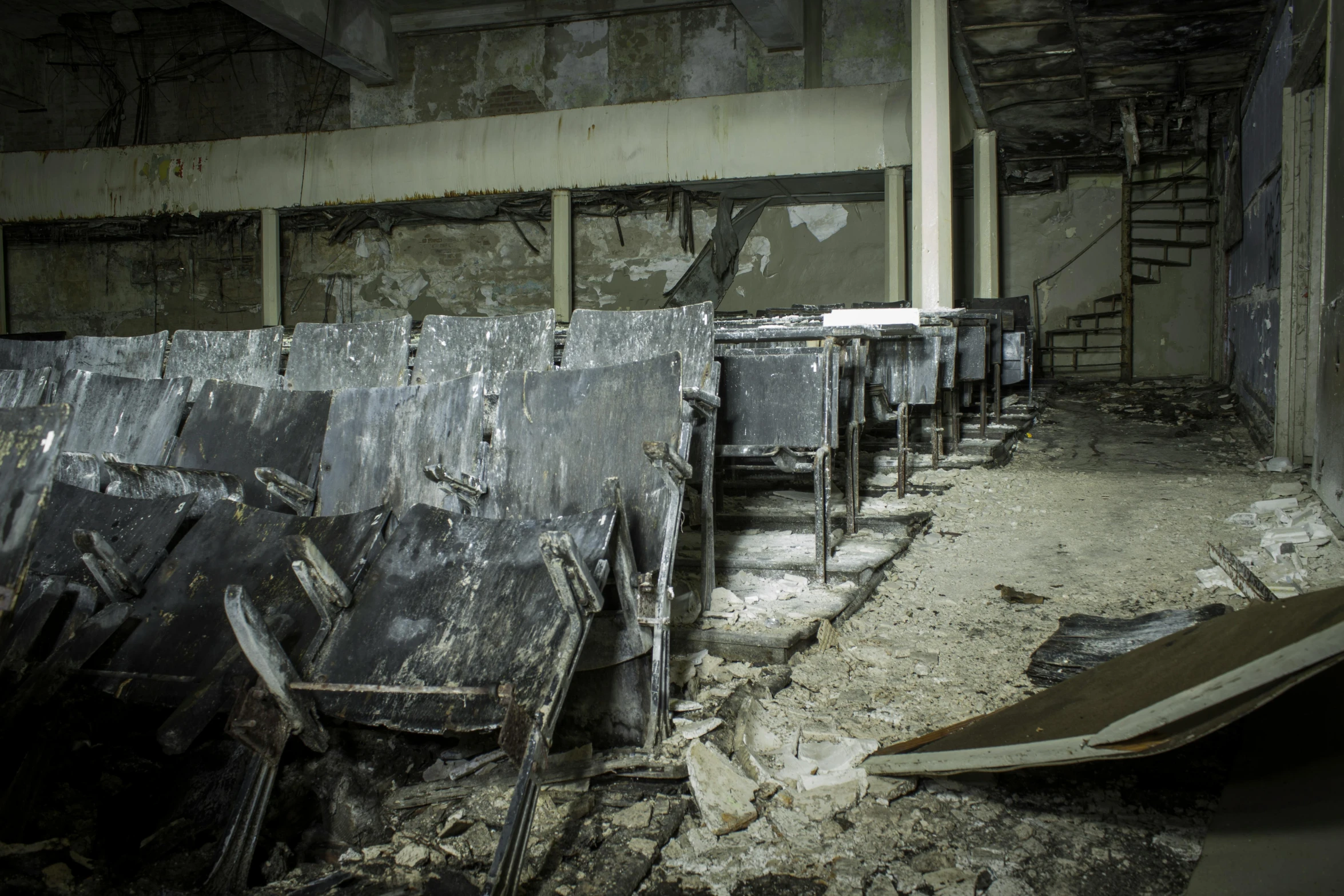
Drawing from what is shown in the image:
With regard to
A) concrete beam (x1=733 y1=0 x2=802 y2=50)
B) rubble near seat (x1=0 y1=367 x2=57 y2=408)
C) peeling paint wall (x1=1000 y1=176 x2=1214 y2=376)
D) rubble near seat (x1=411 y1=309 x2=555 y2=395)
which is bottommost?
rubble near seat (x1=0 y1=367 x2=57 y2=408)

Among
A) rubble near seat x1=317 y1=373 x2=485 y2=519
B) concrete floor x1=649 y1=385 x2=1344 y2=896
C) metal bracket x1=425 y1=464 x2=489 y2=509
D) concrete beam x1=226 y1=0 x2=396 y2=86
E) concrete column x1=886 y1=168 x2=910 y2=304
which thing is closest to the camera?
concrete floor x1=649 y1=385 x2=1344 y2=896

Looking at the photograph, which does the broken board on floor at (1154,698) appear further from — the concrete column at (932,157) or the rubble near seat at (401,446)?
the concrete column at (932,157)

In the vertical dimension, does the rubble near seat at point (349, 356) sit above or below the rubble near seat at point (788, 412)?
above

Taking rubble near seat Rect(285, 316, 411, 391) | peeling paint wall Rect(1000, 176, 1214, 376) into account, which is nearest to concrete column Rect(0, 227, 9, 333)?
rubble near seat Rect(285, 316, 411, 391)

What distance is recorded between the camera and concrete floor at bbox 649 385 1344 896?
167 cm

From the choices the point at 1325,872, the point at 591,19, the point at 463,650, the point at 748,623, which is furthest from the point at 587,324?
the point at 591,19

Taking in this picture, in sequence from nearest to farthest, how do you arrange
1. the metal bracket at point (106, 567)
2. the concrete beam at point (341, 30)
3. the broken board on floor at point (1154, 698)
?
the broken board on floor at point (1154, 698) → the metal bracket at point (106, 567) → the concrete beam at point (341, 30)

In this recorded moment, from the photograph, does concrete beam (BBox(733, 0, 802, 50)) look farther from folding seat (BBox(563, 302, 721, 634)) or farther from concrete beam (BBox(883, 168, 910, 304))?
folding seat (BBox(563, 302, 721, 634))

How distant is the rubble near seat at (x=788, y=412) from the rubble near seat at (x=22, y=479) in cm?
230

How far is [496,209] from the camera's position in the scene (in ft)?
31.5

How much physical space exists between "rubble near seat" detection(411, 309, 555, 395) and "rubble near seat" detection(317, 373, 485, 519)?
679mm

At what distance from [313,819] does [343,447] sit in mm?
1428

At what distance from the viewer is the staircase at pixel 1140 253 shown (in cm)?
1020

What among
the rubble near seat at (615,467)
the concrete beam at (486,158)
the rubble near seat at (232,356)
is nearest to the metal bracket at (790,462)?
the rubble near seat at (615,467)
